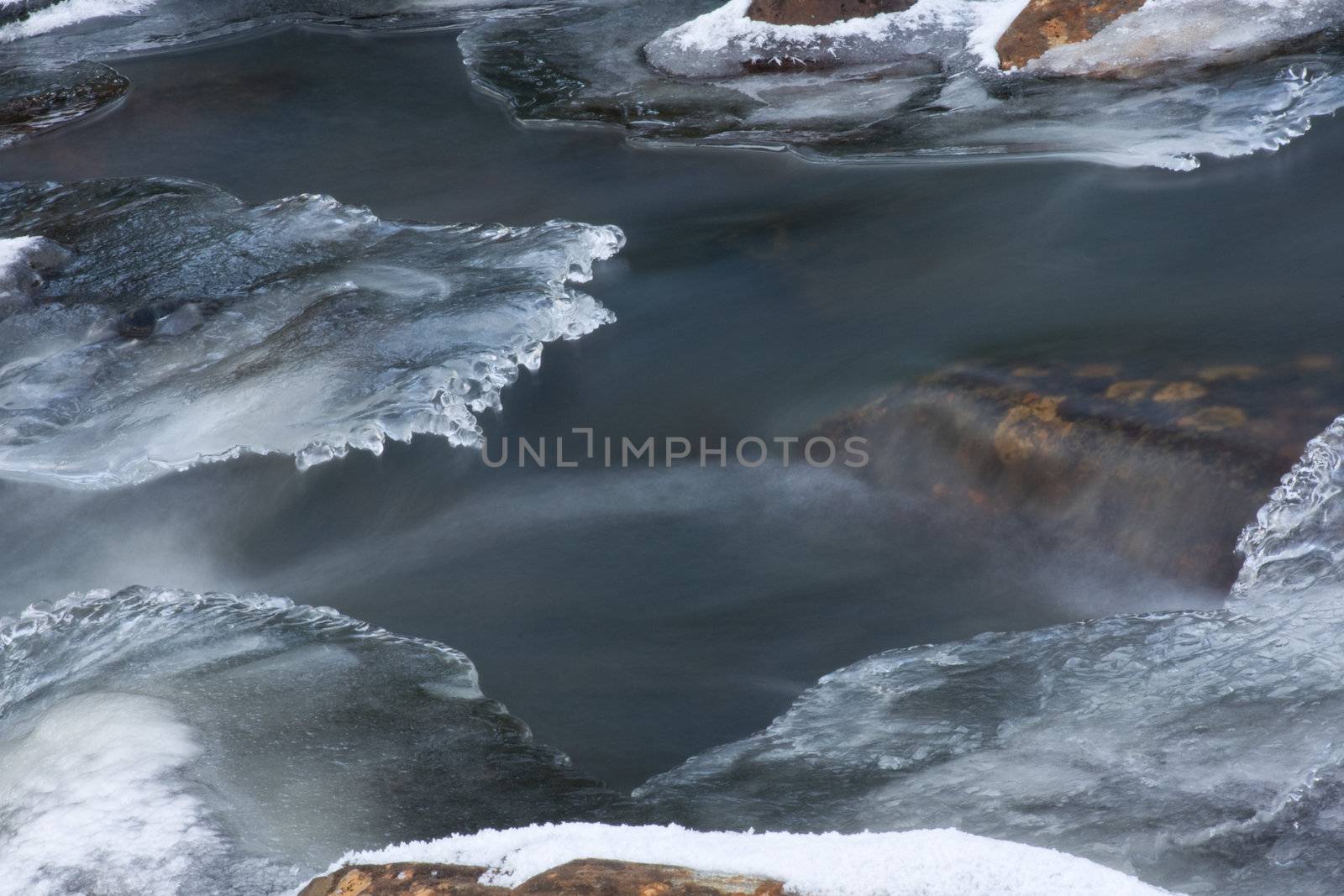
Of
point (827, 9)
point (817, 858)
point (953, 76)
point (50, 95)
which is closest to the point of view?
point (817, 858)

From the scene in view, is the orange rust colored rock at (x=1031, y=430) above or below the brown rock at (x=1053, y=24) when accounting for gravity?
below

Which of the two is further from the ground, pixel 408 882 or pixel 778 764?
pixel 408 882

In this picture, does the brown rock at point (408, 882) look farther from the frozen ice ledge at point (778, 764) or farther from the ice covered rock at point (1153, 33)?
the ice covered rock at point (1153, 33)

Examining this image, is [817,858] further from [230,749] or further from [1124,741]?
[230,749]

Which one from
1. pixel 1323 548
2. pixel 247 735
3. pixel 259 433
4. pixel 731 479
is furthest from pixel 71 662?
pixel 1323 548

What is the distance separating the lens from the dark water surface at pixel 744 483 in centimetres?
326

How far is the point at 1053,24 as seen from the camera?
5793 millimetres

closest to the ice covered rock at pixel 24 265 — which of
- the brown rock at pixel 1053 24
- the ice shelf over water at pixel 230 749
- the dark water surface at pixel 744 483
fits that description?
the dark water surface at pixel 744 483

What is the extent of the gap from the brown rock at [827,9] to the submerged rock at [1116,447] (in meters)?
3.30

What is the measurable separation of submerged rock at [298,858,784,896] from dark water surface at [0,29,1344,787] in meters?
0.98

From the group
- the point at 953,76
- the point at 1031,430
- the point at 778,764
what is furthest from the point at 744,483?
the point at 953,76

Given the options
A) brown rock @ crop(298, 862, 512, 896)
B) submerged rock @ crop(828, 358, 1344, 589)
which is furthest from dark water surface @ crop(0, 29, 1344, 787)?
brown rock @ crop(298, 862, 512, 896)

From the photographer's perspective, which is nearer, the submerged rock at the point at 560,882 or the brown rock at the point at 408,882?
the submerged rock at the point at 560,882

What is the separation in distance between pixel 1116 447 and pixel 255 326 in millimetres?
3140
